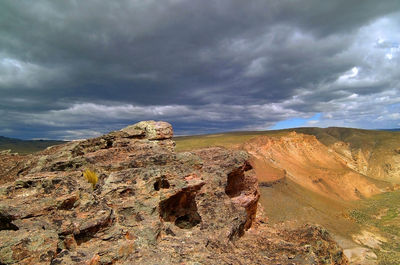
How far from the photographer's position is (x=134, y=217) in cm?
995

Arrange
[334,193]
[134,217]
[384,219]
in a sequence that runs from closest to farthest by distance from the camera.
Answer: [134,217]
[384,219]
[334,193]

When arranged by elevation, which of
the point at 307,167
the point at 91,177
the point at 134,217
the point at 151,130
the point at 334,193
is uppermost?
the point at 151,130

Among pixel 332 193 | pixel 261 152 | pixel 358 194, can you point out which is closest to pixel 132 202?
pixel 261 152

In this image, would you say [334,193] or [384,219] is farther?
[334,193]

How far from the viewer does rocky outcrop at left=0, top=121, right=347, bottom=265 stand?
7.73m

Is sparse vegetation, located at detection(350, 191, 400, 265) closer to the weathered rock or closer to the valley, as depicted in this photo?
the valley

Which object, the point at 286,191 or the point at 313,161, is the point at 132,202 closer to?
the point at 286,191

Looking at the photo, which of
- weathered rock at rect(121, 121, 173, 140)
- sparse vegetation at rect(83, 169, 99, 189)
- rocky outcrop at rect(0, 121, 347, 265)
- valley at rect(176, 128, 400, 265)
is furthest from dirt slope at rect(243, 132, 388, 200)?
sparse vegetation at rect(83, 169, 99, 189)

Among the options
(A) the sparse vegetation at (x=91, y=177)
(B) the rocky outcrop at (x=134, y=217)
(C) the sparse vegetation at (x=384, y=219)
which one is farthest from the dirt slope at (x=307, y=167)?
(A) the sparse vegetation at (x=91, y=177)

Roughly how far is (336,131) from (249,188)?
200 meters

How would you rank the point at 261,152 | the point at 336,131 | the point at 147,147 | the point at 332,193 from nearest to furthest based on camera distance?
the point at 147,147 < the point at 332,193 < the point at 261,152 < the point at 336,131

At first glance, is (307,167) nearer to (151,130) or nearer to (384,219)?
(384,219)

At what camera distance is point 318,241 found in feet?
45.6

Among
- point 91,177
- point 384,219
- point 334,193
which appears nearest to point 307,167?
point 334,193
